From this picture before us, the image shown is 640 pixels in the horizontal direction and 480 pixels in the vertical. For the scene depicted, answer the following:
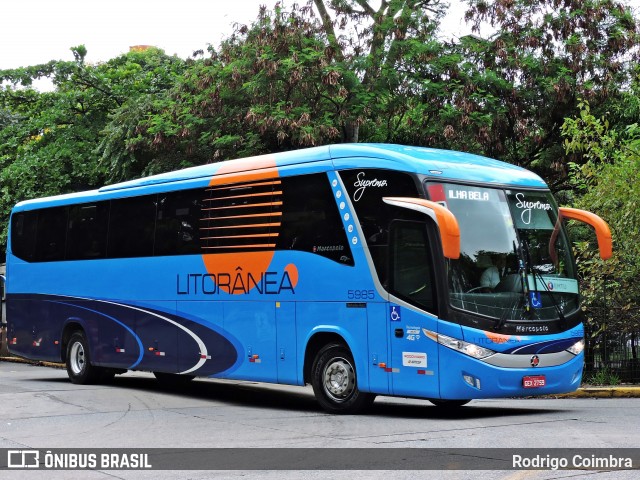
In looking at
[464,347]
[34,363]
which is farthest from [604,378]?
[34,363]

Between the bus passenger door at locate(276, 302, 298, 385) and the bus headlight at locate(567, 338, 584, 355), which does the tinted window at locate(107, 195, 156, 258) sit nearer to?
the bus passenger door at locate(276, 302, 298, 385)

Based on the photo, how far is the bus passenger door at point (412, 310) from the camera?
1235 cm

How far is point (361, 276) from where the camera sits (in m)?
13.1

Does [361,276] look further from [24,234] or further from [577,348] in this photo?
[24,234]

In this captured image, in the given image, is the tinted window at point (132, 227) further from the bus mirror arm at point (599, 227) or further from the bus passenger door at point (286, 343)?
the bus mirror arm at point (599, 227)

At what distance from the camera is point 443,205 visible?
1248cm

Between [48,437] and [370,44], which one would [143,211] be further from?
[370,44]

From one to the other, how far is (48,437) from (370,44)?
54.7ft

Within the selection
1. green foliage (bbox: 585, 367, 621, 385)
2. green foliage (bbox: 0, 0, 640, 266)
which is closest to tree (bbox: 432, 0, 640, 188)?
green foliage (bbox: 0, 0, 640, 266)

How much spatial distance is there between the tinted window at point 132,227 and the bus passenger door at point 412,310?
234 inches

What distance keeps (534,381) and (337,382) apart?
8.83 ft

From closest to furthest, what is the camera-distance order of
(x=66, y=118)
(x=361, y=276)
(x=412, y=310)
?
1. (x=412, y=310)
2. (x=361, y=276)
3. (x=66, y=118)

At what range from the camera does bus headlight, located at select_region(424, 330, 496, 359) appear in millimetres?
12148

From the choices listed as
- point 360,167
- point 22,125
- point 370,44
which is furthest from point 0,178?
point 360,167
